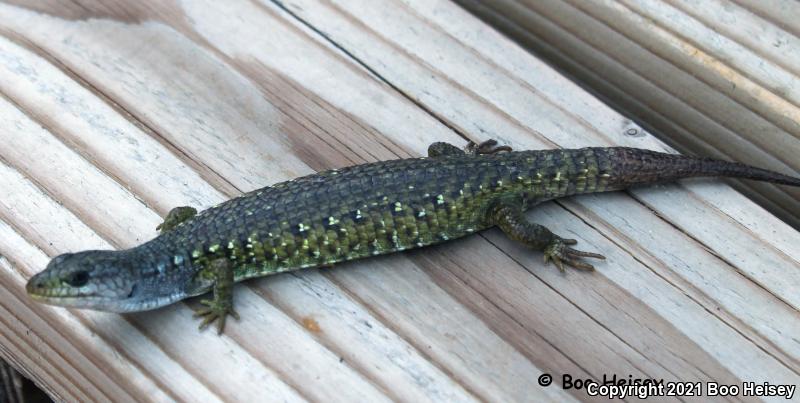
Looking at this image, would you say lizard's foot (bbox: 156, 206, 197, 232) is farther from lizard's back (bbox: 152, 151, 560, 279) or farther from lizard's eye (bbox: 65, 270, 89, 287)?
lizard's eye (bbox: 65, 270, 89, 287)

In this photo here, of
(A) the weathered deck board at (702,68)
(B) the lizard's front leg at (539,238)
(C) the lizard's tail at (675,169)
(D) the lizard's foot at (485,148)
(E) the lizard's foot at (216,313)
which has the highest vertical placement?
(A) the weathered deck board at (702,68)

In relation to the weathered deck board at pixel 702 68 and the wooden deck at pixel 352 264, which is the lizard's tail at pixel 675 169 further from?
the weathered deck board at pixel 702 68

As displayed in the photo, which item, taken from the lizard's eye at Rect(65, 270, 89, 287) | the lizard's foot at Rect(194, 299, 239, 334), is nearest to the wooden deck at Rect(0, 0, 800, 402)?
the lizard's foot at Rect(194, 299, 239, 334)

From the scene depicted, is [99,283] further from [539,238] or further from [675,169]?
[675,169]

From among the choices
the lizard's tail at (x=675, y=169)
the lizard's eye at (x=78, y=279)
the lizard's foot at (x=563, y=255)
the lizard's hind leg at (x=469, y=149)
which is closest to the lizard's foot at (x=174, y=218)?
the lizard's eye at (x=78, y=279)

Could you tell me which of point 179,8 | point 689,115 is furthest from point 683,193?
point 179,8

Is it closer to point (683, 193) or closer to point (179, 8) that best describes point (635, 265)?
point (683, 193)

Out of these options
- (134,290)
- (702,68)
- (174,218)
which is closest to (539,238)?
(702,68)
